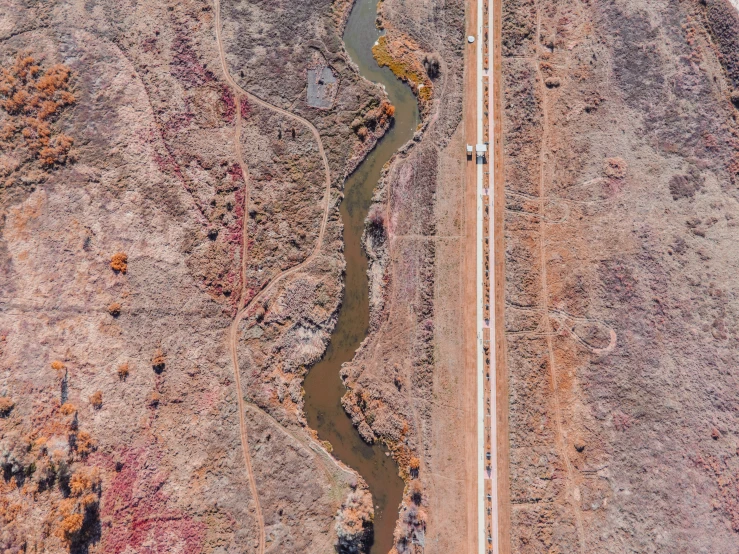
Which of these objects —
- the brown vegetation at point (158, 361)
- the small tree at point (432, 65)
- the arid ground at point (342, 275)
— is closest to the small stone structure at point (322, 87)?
the arid ground at point (342, 275)

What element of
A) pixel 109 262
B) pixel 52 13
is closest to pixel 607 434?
pixel 109 262

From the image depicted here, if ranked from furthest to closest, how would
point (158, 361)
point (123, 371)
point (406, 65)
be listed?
point (406, 65)
point (158, 361)
point (123, 371)

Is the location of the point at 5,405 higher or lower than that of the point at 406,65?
lower

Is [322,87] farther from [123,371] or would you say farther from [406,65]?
[123,371]

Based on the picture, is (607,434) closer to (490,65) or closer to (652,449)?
(652,449)

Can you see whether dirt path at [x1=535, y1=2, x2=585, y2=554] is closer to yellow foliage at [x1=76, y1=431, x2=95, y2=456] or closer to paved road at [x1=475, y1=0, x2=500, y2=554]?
paved road at [x1=475, y1=0, x2=500, y2=554]

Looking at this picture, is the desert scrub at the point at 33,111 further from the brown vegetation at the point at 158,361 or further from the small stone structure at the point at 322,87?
the small stone structure at the point at 322,87

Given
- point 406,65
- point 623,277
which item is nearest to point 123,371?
point 406,65
